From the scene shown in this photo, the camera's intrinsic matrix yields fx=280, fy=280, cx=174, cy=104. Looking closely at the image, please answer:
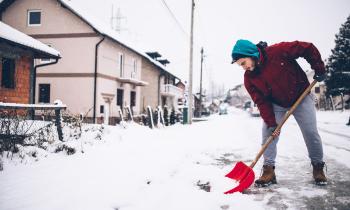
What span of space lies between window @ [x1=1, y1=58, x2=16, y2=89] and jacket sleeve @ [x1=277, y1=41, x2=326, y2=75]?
9609 mm

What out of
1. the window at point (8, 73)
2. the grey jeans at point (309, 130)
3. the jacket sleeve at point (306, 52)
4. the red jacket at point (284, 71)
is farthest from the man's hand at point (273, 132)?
the window at point (8, 73)

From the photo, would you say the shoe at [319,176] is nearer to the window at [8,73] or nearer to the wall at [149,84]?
the window at [8,73]

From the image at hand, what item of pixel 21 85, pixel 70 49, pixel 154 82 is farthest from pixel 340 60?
pixel 21 85

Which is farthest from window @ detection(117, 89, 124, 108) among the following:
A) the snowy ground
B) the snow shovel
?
the snow shovel

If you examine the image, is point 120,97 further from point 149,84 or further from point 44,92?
point 149,84

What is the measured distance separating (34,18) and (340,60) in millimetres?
28809

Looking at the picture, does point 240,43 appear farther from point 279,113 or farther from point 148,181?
point 148,181

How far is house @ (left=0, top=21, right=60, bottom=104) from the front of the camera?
918 centimetres

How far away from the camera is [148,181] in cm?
305

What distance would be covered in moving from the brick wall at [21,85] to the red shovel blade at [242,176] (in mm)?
9004

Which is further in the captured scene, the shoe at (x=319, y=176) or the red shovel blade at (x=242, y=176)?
the shoe at (x=319, y=176)

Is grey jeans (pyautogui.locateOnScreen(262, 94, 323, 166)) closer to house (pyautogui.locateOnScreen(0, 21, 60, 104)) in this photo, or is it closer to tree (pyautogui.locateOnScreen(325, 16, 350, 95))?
house (pyautogui.locateOnScreen(0, 21, 60, 104))

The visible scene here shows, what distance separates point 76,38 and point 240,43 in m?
17.9

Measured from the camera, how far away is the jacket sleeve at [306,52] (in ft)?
10.1
